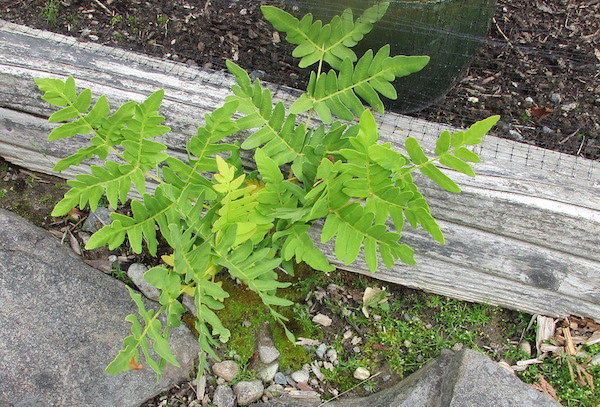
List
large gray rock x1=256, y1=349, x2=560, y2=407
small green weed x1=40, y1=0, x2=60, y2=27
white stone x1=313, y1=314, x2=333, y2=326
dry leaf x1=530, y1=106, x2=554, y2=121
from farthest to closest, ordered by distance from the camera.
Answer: small green weed x1=40, y1=0, x2=60, y2=27, dry leaf x1=530, y1=106, x2=554, y2=121, white stone x1=313, y1=314, x2=333, y2=326, large gray rock x1=256, y1=349, x2=560, y2=407

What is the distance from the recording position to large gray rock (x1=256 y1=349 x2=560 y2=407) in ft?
7.14

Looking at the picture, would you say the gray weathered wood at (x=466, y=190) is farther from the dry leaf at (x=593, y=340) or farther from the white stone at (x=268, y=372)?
the white stone at (x=268, y=372)

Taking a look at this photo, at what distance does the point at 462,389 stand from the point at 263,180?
112cm

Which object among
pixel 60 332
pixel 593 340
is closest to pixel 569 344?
pixel 593 340

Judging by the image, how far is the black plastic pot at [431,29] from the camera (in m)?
2.25

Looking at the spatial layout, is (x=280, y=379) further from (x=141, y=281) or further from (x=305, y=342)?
(x=141, y=281)

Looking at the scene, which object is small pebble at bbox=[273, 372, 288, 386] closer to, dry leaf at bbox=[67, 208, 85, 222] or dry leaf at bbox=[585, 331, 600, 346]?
dry leaf at bbox=[67, 208, 85, 222]

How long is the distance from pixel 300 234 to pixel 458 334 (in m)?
1.02

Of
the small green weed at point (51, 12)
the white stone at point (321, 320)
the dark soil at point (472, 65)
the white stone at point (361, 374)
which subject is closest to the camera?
the white stone at point (361, 374)

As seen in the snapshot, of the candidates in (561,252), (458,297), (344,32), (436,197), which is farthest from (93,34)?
(561,252)

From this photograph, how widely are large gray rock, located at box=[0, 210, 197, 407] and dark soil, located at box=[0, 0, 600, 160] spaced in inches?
47.0

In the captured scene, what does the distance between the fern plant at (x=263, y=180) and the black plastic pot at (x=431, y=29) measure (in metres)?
0.22

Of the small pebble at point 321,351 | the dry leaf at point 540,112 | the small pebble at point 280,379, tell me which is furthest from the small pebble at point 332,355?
the dry leaf at point 540,112

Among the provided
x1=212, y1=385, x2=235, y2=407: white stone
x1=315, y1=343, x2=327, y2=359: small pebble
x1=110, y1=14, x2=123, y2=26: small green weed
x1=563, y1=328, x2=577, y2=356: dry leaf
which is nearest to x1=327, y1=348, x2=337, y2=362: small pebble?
x1=315, y1=343, x2=327, y2=359: small pebble
